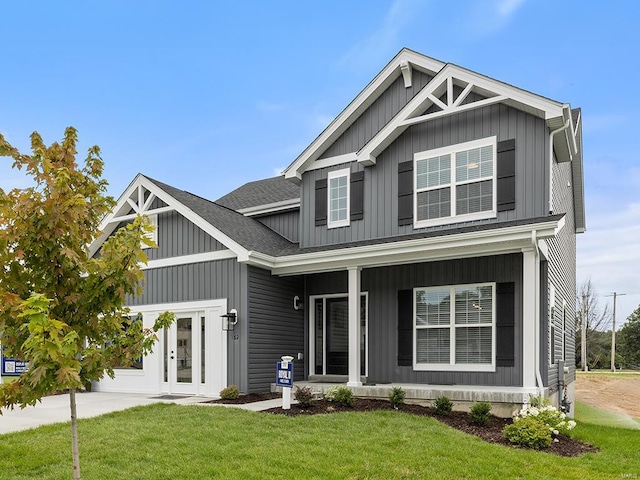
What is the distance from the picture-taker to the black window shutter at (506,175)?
10125 millimetres

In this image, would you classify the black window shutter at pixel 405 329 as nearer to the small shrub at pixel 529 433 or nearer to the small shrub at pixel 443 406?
the small shrub at pixel 443 406

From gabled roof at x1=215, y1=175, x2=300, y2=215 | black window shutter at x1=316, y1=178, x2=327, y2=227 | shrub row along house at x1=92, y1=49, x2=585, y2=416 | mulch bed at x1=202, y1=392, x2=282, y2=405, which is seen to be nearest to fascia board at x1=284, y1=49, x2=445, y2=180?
shrub row along house at x1=92, y1=49, x2=585, y2=416

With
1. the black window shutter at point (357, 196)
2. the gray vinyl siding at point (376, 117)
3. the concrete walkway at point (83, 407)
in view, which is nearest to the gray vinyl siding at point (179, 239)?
the black window shutter at point (357, 196)

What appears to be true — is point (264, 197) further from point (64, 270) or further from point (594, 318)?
point (594, 318)

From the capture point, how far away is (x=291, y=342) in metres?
12.6

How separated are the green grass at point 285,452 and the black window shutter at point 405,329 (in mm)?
2890

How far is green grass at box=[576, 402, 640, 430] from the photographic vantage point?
459 inches

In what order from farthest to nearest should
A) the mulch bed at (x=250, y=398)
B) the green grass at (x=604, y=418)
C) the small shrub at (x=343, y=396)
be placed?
the green grass at (x=604, y=418), the mulch bed at (x=250, y=398), the small shrub at (x=343, y=396)

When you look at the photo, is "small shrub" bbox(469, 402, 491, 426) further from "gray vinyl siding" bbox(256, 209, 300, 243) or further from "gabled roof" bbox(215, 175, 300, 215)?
"gabled roof" bbox(215, 175, 300, 215)

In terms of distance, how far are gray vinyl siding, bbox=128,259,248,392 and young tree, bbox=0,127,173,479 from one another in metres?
6.47

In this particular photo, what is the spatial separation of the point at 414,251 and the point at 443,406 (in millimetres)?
2891

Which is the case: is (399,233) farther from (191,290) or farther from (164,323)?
(164,323)

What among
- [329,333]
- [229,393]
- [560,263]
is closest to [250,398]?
[229,393]

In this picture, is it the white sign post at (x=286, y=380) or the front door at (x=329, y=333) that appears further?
the front door at (x=329, y=333)
